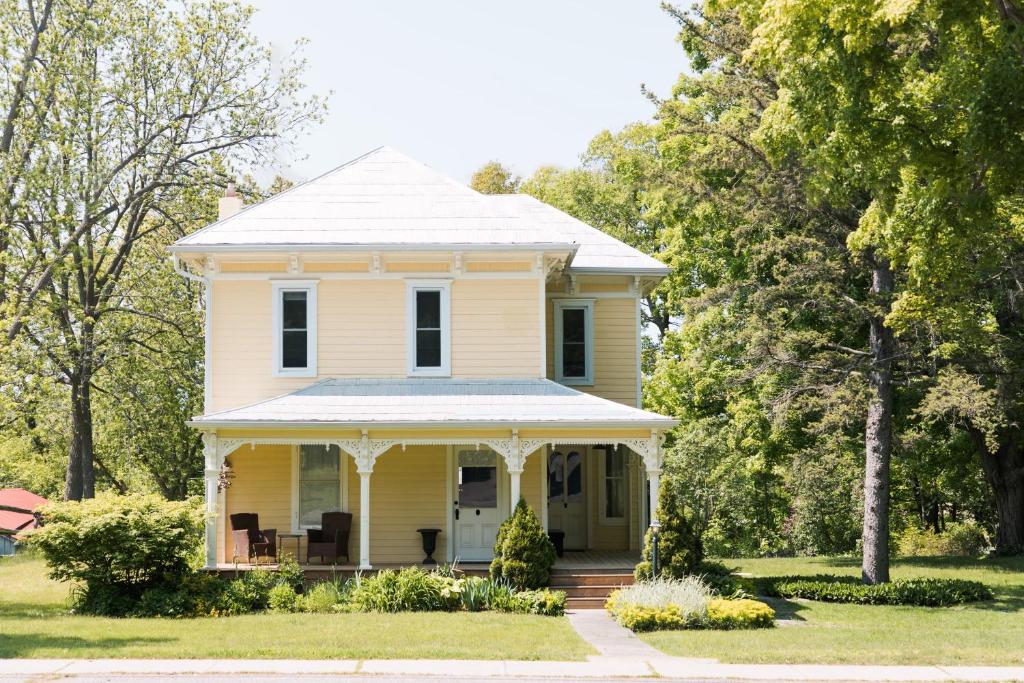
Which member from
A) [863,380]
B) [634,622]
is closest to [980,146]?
[634,622]

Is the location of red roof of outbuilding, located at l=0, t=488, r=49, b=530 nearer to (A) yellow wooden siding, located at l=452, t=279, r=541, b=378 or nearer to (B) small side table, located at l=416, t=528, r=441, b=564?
(B) small side table, located at l=416, t=528, r=441, b=564

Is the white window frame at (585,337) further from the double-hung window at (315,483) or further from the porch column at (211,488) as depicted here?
the porch column at (211,488)

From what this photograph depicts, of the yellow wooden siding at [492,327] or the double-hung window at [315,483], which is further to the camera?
the yellow wooden siding at [492,327]

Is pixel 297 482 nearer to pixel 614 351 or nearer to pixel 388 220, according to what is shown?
pixel 388 220

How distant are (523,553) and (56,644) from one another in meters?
7.87

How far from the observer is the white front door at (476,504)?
73.6 feet

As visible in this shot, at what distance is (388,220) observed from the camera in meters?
23.1

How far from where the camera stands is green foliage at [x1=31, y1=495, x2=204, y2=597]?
59.1 feet

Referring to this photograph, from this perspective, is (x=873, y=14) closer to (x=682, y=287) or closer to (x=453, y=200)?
(x=453, y=200)

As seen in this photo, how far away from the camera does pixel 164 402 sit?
35594mm

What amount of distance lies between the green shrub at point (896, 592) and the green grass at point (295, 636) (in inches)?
236

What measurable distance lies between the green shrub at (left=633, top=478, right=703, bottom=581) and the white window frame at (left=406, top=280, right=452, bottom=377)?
214 inches

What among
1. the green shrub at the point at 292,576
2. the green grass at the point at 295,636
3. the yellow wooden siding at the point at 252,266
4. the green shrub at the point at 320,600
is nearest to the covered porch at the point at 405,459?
the green shrub at the point at 292,576

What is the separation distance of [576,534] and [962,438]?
11147 mm
